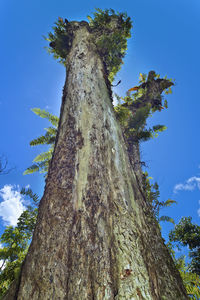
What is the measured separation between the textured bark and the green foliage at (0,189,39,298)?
190 centimetres

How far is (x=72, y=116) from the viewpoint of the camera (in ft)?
8.83

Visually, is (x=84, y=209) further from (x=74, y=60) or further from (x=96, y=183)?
(x=74, y=60)

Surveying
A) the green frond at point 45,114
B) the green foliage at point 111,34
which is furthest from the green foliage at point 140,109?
the green frond at point 45,114

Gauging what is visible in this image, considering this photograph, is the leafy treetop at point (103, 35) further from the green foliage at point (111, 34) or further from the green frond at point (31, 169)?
the green frond at point (31, 169)

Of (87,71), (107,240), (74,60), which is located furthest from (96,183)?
(74,60)

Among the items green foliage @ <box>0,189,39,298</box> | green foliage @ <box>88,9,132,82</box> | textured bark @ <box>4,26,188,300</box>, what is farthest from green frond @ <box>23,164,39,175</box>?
textured bark @ <box>4,26,188,300</box>

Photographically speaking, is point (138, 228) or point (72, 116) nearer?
point (138, 228)

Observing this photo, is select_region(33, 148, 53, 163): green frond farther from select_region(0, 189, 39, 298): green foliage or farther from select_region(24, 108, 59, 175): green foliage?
select_region(0, 189, 39, 298): green foliage

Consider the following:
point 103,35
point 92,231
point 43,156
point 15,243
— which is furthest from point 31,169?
point 92,231

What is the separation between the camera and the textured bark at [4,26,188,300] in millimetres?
1300

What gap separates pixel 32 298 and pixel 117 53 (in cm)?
623

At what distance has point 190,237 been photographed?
733cm

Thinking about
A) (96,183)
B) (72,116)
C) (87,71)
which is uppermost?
(87,71)

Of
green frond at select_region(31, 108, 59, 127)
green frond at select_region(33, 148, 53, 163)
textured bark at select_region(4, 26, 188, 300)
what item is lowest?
textured bark at select_region(4, 26, 188, 300)
